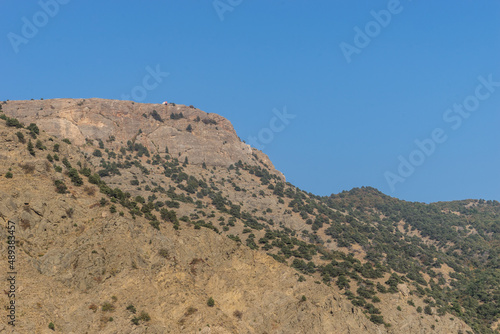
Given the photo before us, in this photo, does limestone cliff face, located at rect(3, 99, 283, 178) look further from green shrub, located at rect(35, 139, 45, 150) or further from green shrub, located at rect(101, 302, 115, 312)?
green shrub, located at rect(101, 302, 115, 312)

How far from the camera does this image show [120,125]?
607 feet

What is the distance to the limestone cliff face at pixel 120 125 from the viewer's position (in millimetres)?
169250

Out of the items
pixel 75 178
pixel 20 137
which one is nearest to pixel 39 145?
pixel 20 137

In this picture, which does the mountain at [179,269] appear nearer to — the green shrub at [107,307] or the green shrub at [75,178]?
the green shrub at [107,307]

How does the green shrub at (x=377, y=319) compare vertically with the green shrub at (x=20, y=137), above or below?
above

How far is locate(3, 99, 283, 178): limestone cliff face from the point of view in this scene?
6663 inches

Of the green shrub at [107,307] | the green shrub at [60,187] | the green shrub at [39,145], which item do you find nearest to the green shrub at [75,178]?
the green shrub at [60,187]

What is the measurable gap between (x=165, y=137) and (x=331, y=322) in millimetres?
123020

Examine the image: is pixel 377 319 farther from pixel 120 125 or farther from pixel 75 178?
pixel 120 125

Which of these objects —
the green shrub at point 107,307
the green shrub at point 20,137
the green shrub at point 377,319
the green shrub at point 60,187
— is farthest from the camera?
the green shrub at point 377,319

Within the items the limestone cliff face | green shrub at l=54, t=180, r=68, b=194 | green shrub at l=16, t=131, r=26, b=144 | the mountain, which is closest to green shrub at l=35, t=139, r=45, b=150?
the mountain

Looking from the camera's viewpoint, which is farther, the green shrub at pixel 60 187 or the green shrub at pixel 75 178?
the green shrub at pixel 75 178

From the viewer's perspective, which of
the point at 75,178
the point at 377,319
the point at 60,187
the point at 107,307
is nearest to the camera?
the point at 107,307

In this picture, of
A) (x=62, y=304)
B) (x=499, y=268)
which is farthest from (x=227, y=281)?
(x=499, y=268)
